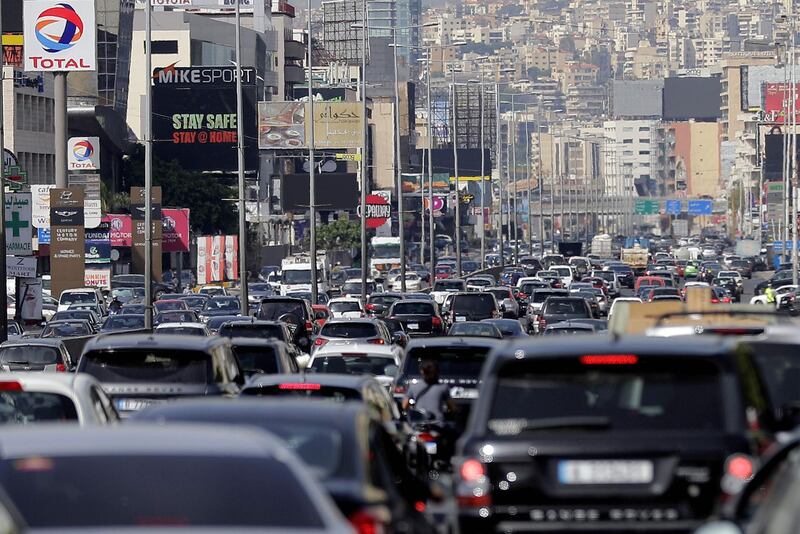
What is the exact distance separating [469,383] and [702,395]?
10616mm

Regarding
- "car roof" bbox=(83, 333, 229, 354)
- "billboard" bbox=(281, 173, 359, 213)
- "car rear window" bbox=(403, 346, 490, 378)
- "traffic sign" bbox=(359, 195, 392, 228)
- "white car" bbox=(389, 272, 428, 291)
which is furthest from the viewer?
"traffic sign" bbox=(359, 195, 392, 228)

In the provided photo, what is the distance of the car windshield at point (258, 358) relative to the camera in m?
22.3

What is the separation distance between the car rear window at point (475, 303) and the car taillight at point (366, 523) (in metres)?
40.2

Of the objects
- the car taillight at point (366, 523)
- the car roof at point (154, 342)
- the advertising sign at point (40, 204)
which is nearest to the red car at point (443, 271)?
the advertising sign at point (40, 204)

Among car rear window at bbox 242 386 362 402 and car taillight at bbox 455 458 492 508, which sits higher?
car rear window at bbox 242 386 362 402

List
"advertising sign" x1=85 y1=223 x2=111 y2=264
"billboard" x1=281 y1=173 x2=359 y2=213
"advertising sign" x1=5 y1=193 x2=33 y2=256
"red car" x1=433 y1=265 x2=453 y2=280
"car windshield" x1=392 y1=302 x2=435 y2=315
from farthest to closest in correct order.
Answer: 1. "billboard" x1=281 y1=173 x2=359 y2=213
2. "red car" x1=433 y1=265 x2=453 y2=280
3. "advertising sign" x1=85 y1=223 x2=111 y2=264
4. "advertising sign" x1=5 y1=193 x2=33 y2=256
5. "car windshield" x1=392 y1=302 x2=435 y2=315

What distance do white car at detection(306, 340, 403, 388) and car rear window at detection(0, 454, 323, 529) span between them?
15.5 metres

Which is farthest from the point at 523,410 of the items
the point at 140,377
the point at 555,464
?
the point at 140,377

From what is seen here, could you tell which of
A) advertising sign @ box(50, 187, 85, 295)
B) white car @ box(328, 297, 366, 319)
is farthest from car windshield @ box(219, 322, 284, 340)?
advertising sign @ box(50, 187, 85, 295)

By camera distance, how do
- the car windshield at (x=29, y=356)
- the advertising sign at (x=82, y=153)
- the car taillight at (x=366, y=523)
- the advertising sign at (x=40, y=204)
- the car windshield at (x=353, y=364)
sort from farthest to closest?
the advertising sign at (x=82, y=153) < the advertising sign at (x=40, y=204) < the car windshield at (x=29, y=356) < the car windshield at (x=353, y=364) < the car taillight at (x=366, y=523)

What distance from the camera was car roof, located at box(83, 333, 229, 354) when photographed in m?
17.5

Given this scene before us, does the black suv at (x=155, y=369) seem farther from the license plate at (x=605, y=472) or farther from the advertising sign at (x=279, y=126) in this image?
the advertising sign at (x=279, y=126)

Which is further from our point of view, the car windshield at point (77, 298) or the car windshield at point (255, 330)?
the car windshield at point (77, 298)

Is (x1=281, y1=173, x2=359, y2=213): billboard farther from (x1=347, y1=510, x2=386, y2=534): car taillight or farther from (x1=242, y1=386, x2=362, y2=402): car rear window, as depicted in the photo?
(x1=347, y1=510, x2=386, y2=534): car taillight
